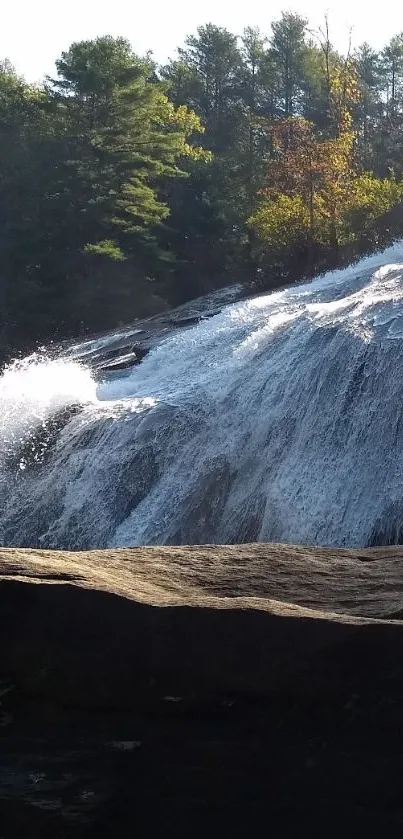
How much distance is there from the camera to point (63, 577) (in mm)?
4695

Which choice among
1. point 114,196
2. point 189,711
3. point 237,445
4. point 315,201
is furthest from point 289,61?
point 189,711

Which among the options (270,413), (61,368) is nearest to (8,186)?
(61,368)

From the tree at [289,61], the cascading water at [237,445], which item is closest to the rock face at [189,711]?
the cascading water at [237,445]

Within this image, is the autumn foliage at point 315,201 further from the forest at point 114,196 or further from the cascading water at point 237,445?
the cascading water at point 237,445

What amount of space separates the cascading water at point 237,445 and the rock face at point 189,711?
6.74m

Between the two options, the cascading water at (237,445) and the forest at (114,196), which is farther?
the forest at (114,196)

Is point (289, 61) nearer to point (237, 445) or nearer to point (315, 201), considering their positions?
point (315, 201)

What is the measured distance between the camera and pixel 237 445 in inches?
521

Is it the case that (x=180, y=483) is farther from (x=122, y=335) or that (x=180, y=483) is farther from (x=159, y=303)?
(x=159, y=303)

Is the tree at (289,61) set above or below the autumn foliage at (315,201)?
above

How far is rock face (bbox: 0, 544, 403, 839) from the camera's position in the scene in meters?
4.27

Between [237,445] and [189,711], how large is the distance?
8841 mm

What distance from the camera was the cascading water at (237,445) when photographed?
11.8 metres

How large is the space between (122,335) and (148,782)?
18.0 m
